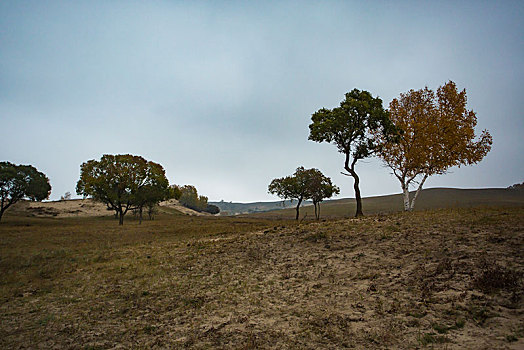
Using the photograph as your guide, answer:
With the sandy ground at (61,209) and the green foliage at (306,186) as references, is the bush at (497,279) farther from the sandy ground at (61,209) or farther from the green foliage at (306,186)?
the sandy ground at (61,209)

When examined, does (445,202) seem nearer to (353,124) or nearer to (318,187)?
(318,187)

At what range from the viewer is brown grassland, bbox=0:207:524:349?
6320 millimetres

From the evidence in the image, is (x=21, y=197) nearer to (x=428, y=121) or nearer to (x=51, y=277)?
(x=51, y=277)

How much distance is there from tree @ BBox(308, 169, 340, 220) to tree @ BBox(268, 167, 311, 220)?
819 millimetres

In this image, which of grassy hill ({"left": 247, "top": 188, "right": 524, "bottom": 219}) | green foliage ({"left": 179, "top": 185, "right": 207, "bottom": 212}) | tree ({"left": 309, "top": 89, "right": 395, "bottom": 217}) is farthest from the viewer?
green foliage ({"left": 179, "top": 185, "right": 207, "bottom": 212})

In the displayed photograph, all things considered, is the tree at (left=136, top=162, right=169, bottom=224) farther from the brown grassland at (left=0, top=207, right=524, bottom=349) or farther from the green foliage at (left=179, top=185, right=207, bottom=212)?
the green foliage at (left=179, top=185, right=207, bottom=212)

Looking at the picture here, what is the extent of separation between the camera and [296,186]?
57.9 meters

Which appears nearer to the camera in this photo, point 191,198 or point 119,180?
point 119,180

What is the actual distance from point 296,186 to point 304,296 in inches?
1932

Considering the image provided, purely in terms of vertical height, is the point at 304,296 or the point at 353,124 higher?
the point at 353,124

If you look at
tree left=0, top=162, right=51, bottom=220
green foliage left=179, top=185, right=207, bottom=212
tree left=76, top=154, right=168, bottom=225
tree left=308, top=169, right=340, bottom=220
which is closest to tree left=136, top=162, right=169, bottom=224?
tree left=76, top=154, right=168, bottom=225

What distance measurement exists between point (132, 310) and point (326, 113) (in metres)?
25.4

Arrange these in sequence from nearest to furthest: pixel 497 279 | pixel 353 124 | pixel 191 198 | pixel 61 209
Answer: pixel 497 279, pixel 353 124, pixel 61 209, pixel 191 198

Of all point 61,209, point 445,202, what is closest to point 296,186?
point 445,202
